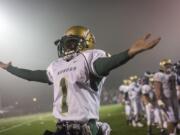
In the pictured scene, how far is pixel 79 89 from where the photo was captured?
7.64 ft

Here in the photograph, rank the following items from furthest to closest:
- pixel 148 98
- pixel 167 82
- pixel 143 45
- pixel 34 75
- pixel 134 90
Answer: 1. pixel 134 90
2. pixel 148 98
3. pixel 167 82
4. pixel 34 75
5. pixel 143 45

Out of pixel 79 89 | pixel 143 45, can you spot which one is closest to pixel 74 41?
pixel 79 89

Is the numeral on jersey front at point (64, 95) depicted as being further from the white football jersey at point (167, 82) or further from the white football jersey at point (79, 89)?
the white football jersey at point (167, 82)

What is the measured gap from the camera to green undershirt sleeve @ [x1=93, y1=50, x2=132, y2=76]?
208cm

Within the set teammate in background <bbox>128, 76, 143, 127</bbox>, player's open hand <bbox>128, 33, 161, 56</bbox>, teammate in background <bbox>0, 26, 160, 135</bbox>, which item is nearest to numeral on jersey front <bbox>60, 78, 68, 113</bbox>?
teammate in background <bbox>0, 26, 160, 135</bbox>

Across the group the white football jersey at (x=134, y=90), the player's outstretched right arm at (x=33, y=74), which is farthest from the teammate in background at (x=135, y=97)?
the player's outstretched right arm at (x=33, y=74)

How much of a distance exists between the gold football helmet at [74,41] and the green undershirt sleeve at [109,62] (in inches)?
11.0

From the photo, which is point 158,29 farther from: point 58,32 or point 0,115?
point 0,115

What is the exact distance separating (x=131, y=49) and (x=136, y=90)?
7.44 metres

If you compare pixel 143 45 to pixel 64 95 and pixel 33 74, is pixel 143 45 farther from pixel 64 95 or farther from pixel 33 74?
pixel 33 74

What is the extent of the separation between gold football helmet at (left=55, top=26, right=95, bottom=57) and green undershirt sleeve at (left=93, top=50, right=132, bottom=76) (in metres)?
0.28

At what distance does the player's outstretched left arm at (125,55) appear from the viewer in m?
2.04

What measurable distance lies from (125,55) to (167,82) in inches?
172

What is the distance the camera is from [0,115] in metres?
18.9
